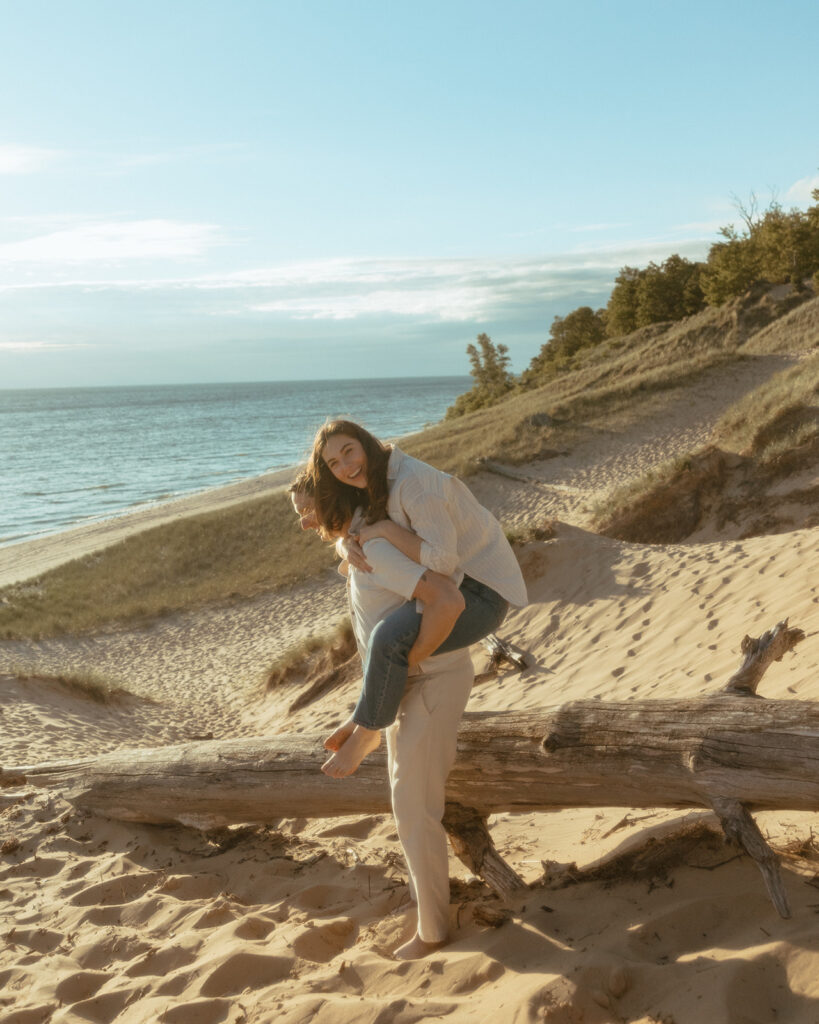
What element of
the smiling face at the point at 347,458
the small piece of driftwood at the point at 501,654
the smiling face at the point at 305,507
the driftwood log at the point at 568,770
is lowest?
the small piece of driftwood at the point at 501,654

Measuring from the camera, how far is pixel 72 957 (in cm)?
394

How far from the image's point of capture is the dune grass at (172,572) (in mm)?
18906

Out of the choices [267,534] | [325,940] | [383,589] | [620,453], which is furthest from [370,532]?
[620,453]

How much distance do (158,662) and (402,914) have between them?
12.5 metres

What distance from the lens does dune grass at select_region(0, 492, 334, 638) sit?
62.0 ft

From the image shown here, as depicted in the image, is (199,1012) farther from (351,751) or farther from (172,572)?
(172,572)

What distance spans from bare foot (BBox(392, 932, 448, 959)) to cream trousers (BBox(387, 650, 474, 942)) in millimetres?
26

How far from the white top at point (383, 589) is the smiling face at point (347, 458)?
0.30 meters

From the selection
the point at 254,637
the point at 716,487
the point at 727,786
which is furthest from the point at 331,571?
the point at 727,786

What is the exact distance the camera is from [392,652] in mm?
3318

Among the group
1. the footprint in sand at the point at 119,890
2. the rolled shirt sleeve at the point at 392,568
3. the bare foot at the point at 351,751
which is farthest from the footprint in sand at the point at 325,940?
the rolled shirt sleeve at the point at 392,568

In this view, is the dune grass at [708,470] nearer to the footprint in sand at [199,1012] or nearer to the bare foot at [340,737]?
the bare foot at [340,737]

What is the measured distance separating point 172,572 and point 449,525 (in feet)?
64.2

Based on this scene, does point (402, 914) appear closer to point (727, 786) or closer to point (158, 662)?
point (727, 786)
